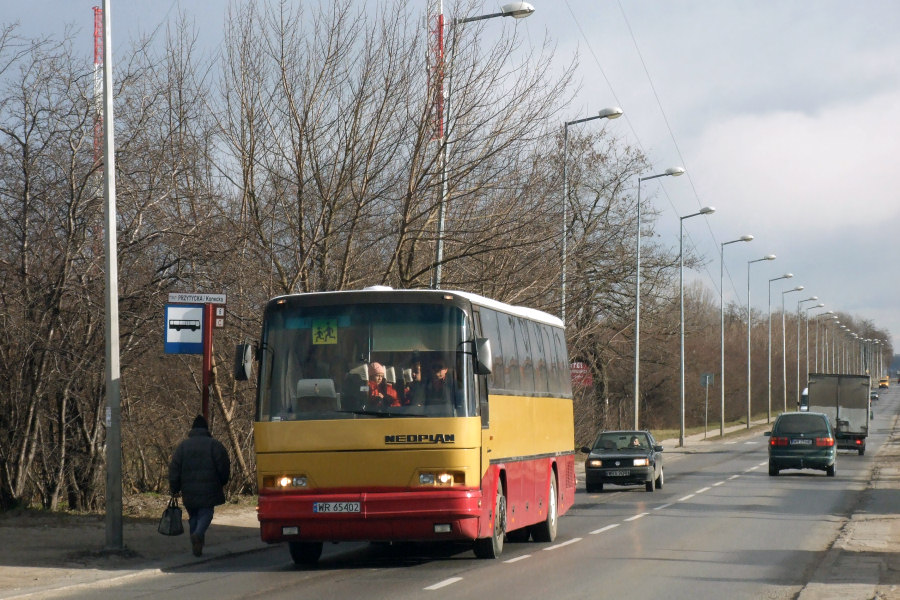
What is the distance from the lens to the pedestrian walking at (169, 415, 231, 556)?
14852mm

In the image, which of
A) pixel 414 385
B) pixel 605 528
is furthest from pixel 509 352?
pixel 605 528

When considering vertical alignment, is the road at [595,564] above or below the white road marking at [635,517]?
above

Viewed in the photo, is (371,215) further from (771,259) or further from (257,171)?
(771,259)

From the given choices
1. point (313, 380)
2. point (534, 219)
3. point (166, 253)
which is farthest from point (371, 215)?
point (313, 380)

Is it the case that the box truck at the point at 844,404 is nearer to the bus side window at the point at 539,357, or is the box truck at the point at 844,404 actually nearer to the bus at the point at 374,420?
the bus side window at the point at 539,357

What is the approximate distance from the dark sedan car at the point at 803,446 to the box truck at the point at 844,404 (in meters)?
15.1

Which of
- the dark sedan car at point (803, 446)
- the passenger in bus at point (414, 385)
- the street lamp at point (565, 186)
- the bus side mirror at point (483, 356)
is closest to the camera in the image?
the bus side mirror at point (483, 356)

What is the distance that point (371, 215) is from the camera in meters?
22.5

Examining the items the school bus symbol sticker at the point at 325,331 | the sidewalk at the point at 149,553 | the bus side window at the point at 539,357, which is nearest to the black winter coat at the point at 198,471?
the sidewalk at the point at 149,553

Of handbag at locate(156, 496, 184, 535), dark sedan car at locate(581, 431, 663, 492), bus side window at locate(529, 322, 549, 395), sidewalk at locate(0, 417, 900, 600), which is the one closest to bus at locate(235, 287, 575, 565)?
handbag at locate(156, 496, 184, 535)

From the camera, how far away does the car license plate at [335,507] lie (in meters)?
13.4

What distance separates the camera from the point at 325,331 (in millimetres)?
13953

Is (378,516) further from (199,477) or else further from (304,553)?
(199,477)

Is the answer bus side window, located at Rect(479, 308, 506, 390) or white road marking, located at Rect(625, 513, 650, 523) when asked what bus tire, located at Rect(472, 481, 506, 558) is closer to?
bus side window, located at Rect(479, 308, 506, 390)
